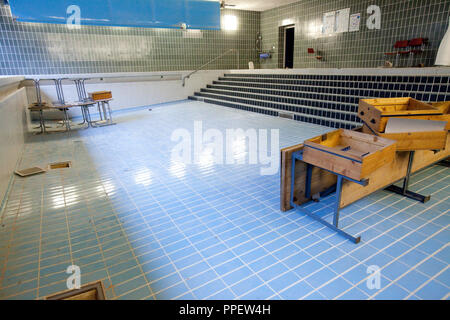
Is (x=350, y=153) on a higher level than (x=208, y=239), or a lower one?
higher

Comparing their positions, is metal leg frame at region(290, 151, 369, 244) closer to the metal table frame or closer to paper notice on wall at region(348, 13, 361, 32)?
the metal table frame

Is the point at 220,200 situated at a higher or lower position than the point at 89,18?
lower

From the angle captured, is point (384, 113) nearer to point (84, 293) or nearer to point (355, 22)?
point (84, 293)

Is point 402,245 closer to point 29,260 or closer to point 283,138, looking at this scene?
point 29,260

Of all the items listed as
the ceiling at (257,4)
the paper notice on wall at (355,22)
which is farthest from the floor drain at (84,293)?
the ceiling at (257,4)

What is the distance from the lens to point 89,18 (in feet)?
26.0

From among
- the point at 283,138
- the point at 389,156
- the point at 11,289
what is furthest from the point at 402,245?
the point at 283,138

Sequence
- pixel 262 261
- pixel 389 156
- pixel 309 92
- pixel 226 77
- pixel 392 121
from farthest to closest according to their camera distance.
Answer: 1. pixel 226 77
2. pixel 309 92
3. pixel 392 121
4. pixel 389 156
5. pixel 262 261

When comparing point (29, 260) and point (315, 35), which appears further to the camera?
point (315, 35)

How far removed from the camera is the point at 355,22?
9375 mm

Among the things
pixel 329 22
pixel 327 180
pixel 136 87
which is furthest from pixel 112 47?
pixel 327 180

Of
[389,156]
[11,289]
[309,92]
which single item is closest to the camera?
[11,289]

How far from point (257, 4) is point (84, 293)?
12.4m

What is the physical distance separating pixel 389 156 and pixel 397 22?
832 cm
